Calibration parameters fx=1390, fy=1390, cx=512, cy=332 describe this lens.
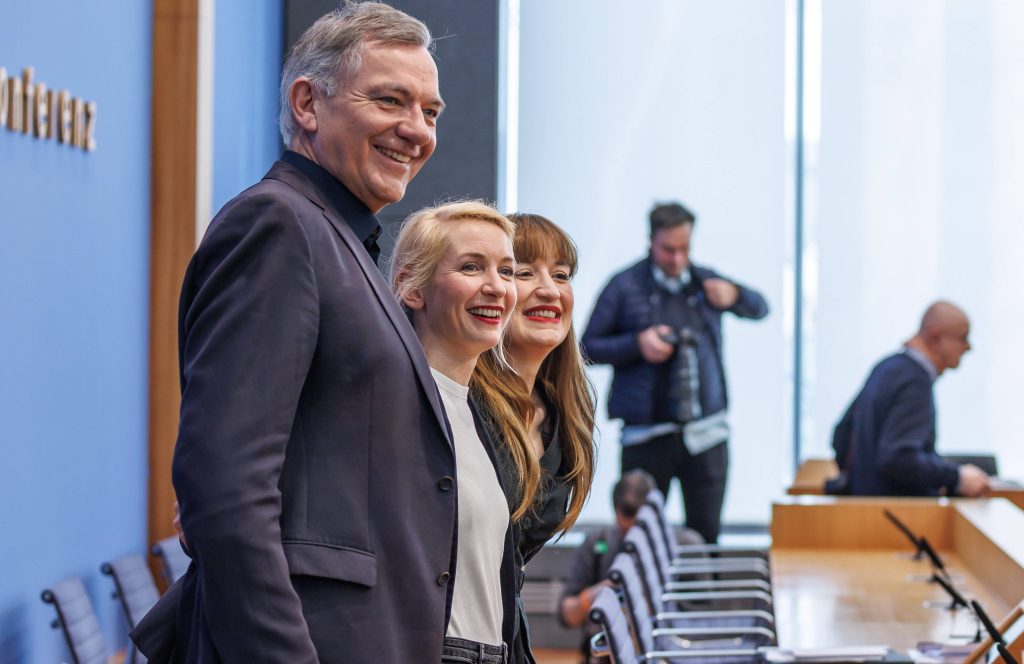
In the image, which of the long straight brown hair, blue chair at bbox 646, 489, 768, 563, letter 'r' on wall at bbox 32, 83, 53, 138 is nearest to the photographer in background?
blue chair at bbox 646, 489, 768, 563

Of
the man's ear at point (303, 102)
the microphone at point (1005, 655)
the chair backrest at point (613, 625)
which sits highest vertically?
the man's ear at point (303, 102)

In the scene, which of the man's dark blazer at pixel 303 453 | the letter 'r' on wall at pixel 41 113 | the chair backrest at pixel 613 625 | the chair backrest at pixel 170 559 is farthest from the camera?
the chair backrest at pixel 170 559

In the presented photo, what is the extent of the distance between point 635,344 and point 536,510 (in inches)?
158

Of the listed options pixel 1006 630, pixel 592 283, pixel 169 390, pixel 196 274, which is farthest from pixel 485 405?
pixel 592 283

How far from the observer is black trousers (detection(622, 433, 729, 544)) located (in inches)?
247

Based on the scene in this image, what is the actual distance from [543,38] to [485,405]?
18.7 ft

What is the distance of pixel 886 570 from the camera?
16.3 ft

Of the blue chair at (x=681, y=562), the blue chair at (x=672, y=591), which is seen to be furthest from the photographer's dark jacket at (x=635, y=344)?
the blue chair at (x=672, y=591)

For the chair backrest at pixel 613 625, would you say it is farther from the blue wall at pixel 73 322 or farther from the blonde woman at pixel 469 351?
the blue wall at pixel 73 322

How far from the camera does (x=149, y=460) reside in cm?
529

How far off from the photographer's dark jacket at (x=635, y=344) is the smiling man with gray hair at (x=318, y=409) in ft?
15.0

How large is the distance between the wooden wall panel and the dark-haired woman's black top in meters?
3.17

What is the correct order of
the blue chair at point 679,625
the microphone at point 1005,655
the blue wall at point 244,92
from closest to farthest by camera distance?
the microphone at point 1005,655, the blue chair at point 679,625, the blue wall at point 244,92

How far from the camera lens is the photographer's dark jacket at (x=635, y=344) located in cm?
628
